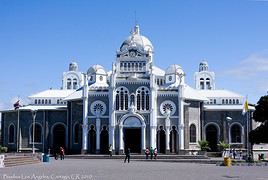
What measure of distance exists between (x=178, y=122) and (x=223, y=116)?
10424 mm

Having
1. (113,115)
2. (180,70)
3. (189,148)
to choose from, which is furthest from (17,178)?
(180,70)

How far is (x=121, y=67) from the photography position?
71.6 meters

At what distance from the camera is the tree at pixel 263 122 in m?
52.9

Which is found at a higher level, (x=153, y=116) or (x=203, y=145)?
(x=153, y=116)

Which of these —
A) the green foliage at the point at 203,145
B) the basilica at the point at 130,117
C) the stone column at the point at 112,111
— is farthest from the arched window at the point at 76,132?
the green foliage at the point at 203,145

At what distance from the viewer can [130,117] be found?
69.3 metres

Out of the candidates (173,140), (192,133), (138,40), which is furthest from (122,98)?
(138,40)

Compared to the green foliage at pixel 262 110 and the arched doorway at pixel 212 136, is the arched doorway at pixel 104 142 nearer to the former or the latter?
the arched doorway at pixel 212 136

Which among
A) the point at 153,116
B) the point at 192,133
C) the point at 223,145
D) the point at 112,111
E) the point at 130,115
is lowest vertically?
the point at 223,145

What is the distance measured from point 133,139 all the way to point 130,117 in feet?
12.1

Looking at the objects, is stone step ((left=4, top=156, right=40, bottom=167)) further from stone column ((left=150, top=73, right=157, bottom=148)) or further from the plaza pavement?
stone column ((left=150, top=73, right=157, bottom=148))

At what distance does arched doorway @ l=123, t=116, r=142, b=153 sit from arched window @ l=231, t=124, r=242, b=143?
53.2ft

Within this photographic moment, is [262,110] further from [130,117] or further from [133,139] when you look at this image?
[133,139]

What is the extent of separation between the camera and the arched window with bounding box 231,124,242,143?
76812 mm
